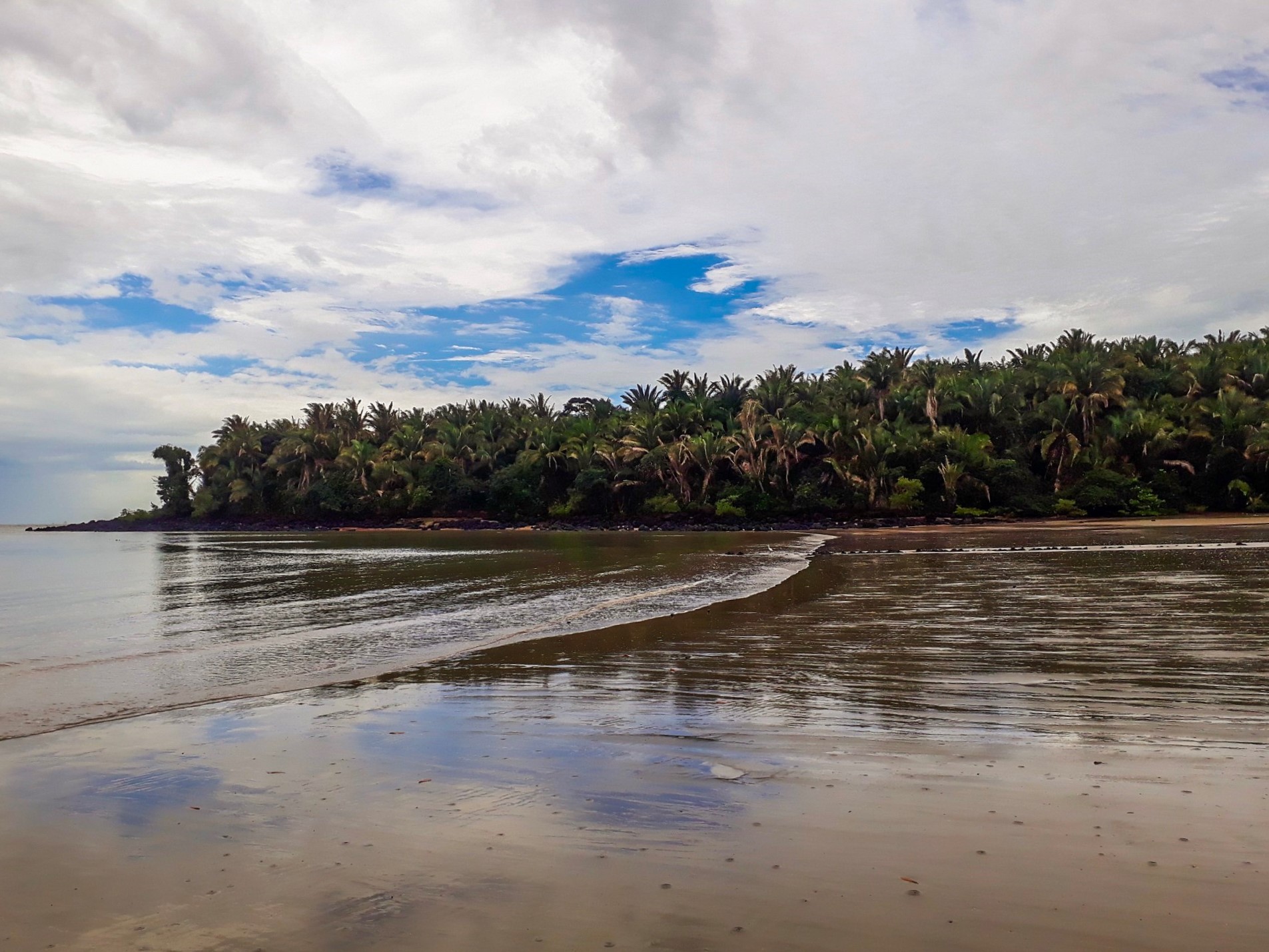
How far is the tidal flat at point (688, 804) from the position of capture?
12.3 ft

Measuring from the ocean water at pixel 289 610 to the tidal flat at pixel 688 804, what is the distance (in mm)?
687

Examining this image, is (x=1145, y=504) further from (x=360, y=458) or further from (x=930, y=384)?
(x=360, y=458)

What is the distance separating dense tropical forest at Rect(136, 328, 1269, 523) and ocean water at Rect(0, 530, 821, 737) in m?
23.9

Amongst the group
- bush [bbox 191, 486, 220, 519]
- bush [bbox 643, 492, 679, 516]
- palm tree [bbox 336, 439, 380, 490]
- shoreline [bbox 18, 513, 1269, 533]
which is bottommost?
shoreline [bbox 18, 513, 1269, 533]

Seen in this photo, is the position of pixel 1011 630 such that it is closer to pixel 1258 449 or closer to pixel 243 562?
pixel 243 562

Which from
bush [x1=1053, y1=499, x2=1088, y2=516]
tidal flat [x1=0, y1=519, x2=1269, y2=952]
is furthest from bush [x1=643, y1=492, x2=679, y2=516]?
tidal flat [x1=0, y1=519, x2=1269, y2=952]

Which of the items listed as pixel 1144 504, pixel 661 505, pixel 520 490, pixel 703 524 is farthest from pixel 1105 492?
pixel 520 490

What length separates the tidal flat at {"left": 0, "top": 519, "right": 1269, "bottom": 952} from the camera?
3764 mm

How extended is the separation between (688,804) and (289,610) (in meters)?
14.7

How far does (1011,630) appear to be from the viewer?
38.0 feet

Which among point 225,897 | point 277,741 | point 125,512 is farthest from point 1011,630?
point 125,512

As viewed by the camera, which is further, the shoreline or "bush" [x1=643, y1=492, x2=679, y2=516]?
"bush" [x1=643, y1=492, x2=679, y2=516]

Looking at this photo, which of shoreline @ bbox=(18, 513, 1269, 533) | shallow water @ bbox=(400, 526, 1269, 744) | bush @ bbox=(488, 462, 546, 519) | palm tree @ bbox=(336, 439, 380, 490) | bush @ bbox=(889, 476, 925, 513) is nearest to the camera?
shallow water @ bbox=(400, 526, 1269, 744)

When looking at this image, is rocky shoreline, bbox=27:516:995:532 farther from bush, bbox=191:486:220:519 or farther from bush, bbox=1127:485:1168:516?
bush, bbox=1127:485:1168:516
